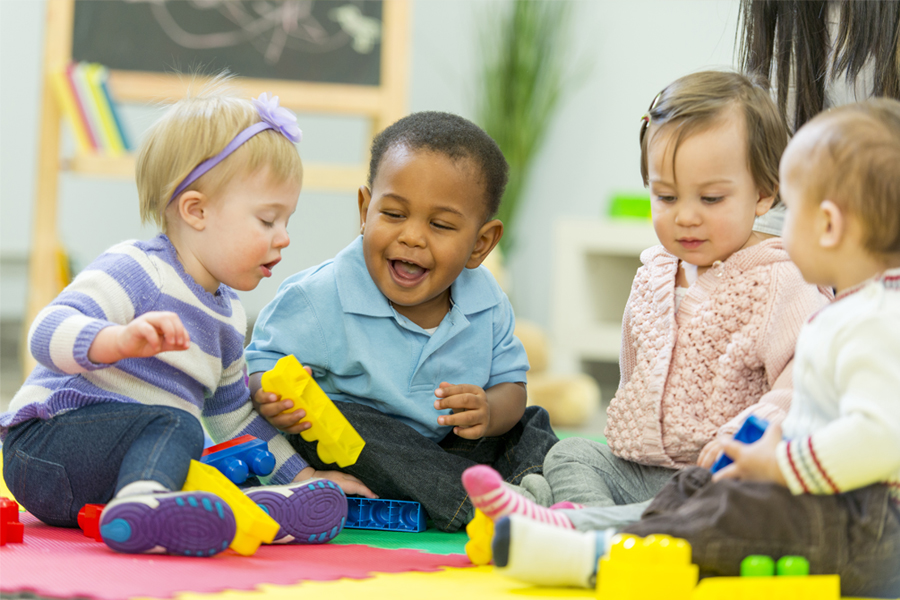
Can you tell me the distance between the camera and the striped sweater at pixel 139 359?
98 cm

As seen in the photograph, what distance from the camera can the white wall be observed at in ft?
11.5

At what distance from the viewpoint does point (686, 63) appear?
346 centimetres

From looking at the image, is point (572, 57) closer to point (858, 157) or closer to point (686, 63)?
point (686, 63)

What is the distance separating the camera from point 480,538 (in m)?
0.92

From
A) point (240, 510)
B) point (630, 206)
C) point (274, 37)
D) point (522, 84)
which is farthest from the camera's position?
point (522, 84)

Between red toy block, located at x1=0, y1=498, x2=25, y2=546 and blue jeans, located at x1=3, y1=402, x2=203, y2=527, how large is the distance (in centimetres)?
7

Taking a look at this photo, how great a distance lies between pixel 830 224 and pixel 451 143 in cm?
59

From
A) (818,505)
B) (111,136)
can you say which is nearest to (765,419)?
(818,505)

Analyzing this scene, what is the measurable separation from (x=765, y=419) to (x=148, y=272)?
73 centimetres

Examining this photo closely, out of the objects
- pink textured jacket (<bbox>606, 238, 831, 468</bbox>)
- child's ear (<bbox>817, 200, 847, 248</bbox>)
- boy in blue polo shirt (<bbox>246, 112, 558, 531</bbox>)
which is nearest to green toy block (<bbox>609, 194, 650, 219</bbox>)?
boy in blue polo shirt (<bbox>246, 112, 558, 531</bbox>)

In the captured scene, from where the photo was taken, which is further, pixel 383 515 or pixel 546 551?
pixel 383 515

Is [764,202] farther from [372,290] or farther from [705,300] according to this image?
[372,290]

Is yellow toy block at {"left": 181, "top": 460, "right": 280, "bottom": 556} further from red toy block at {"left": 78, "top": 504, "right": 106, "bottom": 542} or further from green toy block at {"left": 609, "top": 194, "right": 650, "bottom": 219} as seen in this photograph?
green toy block at {"left": 609, "top": 194, "right": 650, "bottom": 219}

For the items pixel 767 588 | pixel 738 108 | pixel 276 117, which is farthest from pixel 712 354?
pixel 276 117
